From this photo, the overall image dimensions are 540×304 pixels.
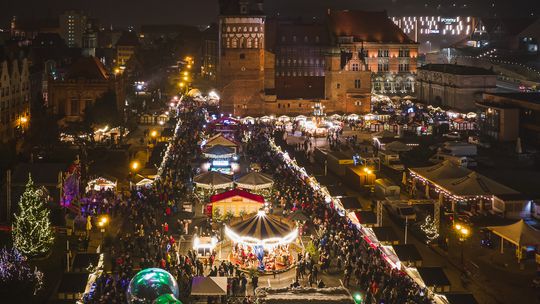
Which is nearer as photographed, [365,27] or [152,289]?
[152,289]

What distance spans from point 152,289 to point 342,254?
359 inches

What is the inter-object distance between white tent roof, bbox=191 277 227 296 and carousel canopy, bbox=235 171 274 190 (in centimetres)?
1293

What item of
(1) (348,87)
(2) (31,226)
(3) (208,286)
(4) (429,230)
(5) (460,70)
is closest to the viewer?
(3) (208,286)

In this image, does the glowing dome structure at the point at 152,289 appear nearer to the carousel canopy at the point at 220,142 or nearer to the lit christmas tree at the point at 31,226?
the lit christmas tree at the point at 31,226

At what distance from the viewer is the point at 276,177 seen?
37.7 metres

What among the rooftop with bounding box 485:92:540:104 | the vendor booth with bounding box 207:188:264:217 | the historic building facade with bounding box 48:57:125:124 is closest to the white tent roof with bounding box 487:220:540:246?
the vendor booth with bounding box 207:188:264:217

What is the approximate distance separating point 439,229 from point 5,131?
1199 inches

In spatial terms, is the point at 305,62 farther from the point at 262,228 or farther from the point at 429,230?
the point at 262,228

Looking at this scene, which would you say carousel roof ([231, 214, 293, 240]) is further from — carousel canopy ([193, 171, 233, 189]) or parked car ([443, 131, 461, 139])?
parked car ([443, 131, 461, 139])

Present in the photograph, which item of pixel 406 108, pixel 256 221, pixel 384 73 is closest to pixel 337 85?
pixel 406 108

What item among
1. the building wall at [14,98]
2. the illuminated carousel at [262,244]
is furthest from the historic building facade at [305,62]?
the illuminated carousel at [262,244]

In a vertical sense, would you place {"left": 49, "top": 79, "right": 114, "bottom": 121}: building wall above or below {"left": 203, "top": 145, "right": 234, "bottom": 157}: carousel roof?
above

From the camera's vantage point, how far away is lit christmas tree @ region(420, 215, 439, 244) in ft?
90.0

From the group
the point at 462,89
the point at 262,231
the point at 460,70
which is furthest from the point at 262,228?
the point at 460,70
